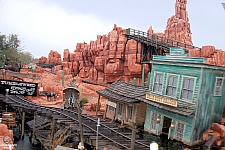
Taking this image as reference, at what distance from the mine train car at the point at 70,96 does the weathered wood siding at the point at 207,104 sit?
13.4 metres

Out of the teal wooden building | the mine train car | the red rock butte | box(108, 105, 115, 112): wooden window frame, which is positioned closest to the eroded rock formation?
the red rock butte

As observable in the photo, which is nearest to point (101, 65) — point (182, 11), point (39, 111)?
point (39, 111)

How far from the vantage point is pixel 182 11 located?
70875mm

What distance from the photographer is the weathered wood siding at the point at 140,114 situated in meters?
18.0

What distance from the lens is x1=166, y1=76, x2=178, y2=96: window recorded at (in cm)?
1506

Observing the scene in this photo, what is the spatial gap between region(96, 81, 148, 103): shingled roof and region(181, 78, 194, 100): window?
3.89 m

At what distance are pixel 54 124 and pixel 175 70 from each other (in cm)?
948

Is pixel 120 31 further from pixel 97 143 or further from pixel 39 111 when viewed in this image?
pixel 97 143

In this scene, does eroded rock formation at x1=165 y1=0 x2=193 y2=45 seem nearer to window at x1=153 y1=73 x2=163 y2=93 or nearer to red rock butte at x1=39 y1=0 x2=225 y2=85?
red rock butte at x1=39 y1=0 x2=225 y2=85

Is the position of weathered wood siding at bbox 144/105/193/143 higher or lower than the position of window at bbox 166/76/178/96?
lower

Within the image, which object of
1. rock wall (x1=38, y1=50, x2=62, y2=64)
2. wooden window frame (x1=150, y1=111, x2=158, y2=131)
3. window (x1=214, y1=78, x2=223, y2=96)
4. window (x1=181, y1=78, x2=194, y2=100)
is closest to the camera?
window (x1=181, y1=78, x2=194, y2=100)

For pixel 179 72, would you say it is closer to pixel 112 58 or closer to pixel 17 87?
pixel 17 87

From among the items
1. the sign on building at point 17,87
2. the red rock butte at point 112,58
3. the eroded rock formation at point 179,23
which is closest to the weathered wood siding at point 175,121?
the sign on building at point 17,87

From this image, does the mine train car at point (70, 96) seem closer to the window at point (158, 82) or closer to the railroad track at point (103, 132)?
the railroad track at point (103, 132)
